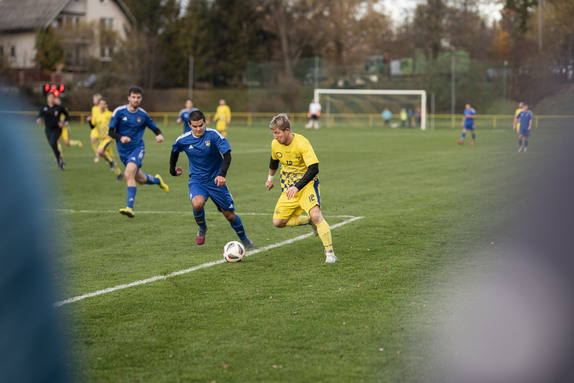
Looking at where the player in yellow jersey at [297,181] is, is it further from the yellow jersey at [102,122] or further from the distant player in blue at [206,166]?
the yellow jersey at [102,122]

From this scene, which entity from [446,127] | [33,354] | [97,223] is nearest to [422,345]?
[33,354]

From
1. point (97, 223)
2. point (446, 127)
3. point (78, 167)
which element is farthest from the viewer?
point (446, 127)

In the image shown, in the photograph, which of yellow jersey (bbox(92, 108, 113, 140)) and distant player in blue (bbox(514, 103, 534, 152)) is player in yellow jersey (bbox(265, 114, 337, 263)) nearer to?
distant player in blue (bbox(514, 103, 534, 152))

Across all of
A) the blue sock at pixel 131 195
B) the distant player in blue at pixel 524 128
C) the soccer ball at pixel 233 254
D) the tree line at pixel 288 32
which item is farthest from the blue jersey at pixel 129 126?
the tree line at pixel 288 32

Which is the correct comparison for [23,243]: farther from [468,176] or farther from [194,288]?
[468,176]

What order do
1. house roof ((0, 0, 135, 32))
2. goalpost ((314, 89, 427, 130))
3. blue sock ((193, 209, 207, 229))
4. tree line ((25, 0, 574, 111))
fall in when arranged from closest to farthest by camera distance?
house roof ((0, 0, 135, 32)) < blue sock ((193, 209, 207, 229)) < goalpost ((314, 89, 427, 130)) < tree line ((25, 0, 574, 111))

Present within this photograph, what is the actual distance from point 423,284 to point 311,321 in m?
1.65

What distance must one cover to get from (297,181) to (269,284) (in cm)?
158

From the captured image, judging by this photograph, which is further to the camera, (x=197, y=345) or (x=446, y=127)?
(x=446, y=127)

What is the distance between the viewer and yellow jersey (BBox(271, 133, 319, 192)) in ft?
25.9

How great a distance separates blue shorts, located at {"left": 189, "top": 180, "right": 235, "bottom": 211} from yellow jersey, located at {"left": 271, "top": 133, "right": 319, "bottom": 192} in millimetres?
828

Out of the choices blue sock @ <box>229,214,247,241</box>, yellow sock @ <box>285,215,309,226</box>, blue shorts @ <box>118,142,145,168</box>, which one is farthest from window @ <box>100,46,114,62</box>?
yellow sock @ <box>285,215,309,226</box>

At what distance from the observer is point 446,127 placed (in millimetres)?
46688

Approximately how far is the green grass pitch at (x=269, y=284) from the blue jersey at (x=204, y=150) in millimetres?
969
